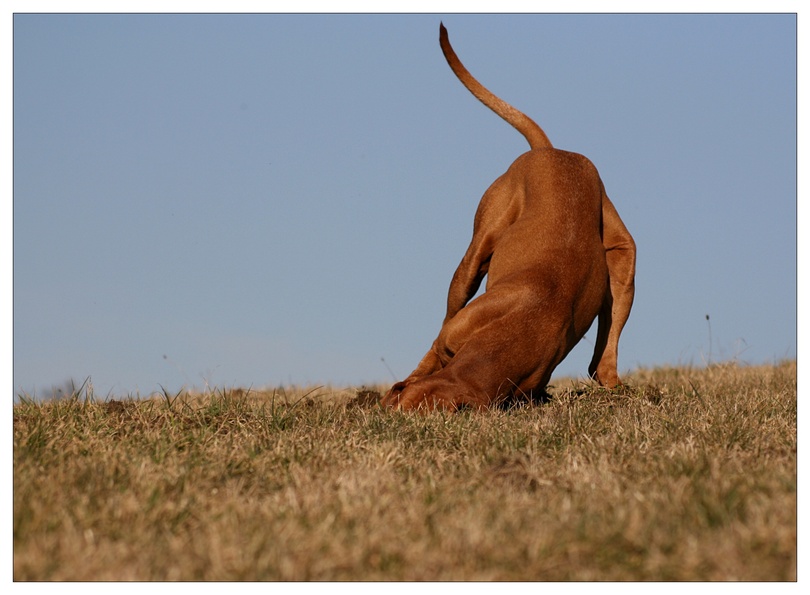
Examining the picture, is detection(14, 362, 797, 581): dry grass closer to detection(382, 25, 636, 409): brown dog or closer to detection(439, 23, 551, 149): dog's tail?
detection(382, 25, 636, 409): brown dog

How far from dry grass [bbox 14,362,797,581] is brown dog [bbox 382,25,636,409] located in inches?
14.3

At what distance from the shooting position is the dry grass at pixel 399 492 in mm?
3033

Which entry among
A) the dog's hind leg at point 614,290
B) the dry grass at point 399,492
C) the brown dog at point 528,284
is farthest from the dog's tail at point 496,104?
the dry grass at point 399,492

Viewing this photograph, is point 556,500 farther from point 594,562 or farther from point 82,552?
point 82,552

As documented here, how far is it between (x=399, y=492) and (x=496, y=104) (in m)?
5.04

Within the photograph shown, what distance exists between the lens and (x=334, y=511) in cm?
355

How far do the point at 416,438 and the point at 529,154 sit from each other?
10.9ft

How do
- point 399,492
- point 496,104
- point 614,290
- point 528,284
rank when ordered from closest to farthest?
point 399,492 < point 528,284 < point 614,290 < point 496,104

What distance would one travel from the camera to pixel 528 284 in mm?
6516

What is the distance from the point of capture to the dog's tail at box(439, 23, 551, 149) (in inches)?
324

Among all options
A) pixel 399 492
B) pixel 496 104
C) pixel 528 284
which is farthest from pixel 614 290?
pixel 399 492

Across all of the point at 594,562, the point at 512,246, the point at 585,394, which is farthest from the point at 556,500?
the point at 512,246

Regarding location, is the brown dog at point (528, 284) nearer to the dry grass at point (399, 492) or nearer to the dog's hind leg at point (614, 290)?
the dog's hind leg at point (614, 290)

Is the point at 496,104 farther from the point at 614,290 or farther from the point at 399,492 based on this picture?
the point at 399,492
